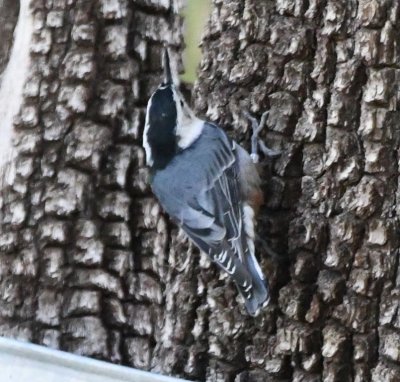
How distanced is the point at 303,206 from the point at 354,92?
302 millimetres

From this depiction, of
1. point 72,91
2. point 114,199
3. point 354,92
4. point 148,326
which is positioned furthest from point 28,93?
point 354,92

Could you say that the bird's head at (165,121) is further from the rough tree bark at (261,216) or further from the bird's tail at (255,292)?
the bird's tail at (255,292)

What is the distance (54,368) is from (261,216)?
2.10 ft

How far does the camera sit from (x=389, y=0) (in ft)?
8.04

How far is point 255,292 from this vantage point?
8.02 ft

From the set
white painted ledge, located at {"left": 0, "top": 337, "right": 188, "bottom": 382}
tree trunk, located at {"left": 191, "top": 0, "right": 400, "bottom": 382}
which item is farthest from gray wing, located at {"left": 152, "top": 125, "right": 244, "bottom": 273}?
white painted ledge, located at {"left": 0, "top": 337, "right": 188, "bottom": 382}

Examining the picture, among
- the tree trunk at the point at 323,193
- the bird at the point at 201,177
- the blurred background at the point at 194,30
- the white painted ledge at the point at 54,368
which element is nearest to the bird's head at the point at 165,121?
the bird at the point at 201,177

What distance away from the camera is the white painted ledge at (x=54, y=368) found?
7.69ft

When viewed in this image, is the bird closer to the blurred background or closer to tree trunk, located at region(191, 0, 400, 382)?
tree trunk, located at region(191, 0, 400, 382)

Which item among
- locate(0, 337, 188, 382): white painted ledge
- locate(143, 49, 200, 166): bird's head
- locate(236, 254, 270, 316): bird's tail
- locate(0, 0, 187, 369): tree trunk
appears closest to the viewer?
locate(0, 337, 188, 382): white painted ledge

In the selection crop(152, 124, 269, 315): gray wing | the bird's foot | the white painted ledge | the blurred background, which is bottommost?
the white painted ledge

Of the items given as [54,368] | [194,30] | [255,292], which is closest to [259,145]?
[255,292]

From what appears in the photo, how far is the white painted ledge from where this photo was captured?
2.34m

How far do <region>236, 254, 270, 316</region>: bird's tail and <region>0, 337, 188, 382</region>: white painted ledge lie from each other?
273 millimetres
